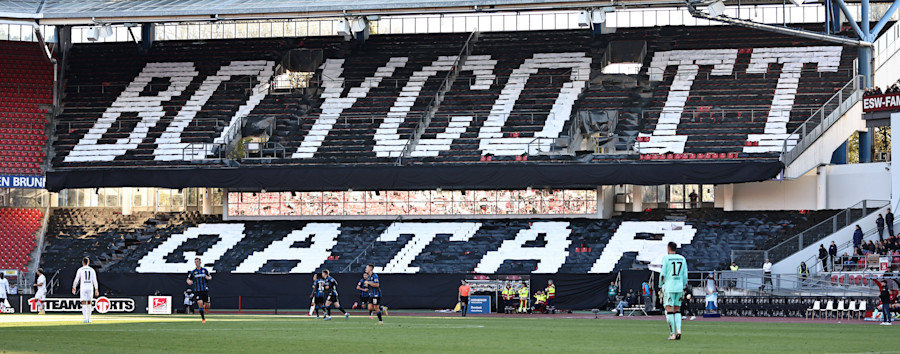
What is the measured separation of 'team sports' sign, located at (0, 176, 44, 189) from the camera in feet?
174

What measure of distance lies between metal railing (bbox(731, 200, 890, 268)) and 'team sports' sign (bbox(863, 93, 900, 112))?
407cm

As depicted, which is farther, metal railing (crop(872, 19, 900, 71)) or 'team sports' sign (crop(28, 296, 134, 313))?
metal railing (crop(872, 19, 900, 71))

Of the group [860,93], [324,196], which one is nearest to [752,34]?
[860,93]

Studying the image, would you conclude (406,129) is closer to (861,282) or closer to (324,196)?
(324,196)

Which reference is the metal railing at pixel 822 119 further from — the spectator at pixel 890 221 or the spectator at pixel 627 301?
the spectator at pixel 627 301

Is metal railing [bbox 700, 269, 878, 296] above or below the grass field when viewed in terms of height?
above

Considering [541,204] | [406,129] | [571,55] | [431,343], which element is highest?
[571,55]

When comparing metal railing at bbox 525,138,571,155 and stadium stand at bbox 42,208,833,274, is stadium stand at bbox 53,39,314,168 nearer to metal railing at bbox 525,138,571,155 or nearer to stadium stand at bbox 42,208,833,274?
stadium stand at bbox 42,208,833,274

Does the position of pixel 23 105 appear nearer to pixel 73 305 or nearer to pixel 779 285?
pixel 73 305

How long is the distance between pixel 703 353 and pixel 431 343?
15.7ft

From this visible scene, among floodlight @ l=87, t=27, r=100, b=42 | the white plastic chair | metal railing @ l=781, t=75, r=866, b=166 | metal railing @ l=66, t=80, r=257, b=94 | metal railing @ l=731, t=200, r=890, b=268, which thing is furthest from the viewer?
metal railing @ l=66, t=80, r=257, b=94

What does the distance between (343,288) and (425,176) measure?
733cm

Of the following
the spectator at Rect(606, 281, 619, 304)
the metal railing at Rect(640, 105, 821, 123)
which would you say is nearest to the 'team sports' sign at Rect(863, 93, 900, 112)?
the metal railing at Rect(640, 105, 821, 123)

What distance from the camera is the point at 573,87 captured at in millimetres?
55125
